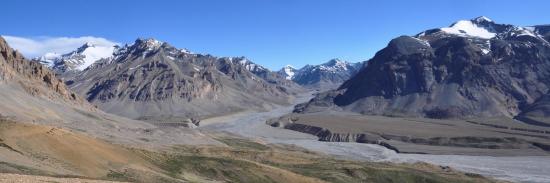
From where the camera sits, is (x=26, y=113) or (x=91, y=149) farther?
(x=26, y=113)

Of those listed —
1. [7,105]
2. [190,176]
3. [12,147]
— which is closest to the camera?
[12,147]

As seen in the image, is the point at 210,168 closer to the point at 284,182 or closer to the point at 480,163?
the point at 284,182

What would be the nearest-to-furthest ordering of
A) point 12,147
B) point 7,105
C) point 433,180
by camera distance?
point 12,147 → point 433,180 → point 7,105

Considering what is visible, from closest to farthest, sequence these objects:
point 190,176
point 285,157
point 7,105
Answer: point 190,176 → point 285,157 → point 7,105

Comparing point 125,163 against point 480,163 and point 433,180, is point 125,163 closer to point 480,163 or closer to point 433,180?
point 433,180

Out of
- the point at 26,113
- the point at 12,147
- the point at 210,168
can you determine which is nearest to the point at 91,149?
the point at 12,147

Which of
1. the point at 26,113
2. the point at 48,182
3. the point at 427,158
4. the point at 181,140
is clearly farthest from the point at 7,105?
the point at 48,182

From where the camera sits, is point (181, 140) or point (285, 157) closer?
point (285, 157)

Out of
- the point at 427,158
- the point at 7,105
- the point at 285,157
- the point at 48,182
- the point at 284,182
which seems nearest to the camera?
the point at 48,182

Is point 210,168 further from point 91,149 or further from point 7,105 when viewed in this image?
point 7,105
